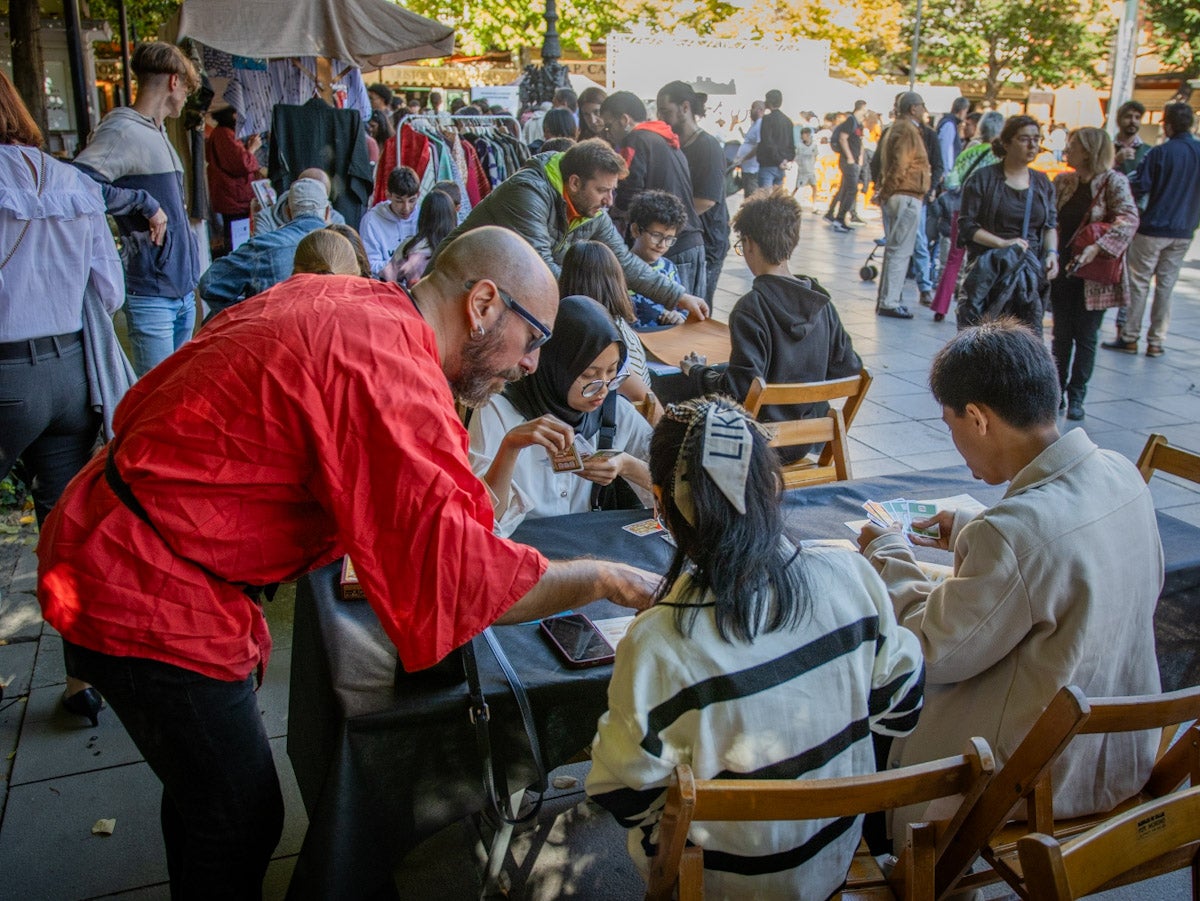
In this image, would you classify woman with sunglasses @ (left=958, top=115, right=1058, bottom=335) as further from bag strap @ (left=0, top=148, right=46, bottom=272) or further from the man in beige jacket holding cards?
bag strap @ (left=0, top=148, right=46, bottom=272)

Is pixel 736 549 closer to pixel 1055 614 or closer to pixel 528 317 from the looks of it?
pixel 528 317

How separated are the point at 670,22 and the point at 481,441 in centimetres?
2986

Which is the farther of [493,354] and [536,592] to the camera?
[493,354]

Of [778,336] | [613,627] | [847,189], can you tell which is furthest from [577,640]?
[847,189]

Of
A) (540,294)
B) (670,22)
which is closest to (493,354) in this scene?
(540,294)

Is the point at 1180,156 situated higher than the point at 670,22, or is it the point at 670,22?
the point at 670,22

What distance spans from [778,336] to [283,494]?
2.80 m

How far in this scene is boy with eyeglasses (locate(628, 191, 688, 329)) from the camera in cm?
519

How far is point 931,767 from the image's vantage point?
1541 millimetres

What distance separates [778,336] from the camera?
4000 mm

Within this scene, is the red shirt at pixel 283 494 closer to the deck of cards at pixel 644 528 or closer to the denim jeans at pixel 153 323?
the deck of cards at pixel 644 528

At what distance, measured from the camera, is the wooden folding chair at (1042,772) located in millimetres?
1609

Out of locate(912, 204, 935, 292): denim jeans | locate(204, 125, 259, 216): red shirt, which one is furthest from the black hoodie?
locate(912, 204, 935, 292): denim jeans

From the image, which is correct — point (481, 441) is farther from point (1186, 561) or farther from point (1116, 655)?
point (1186, 561)
